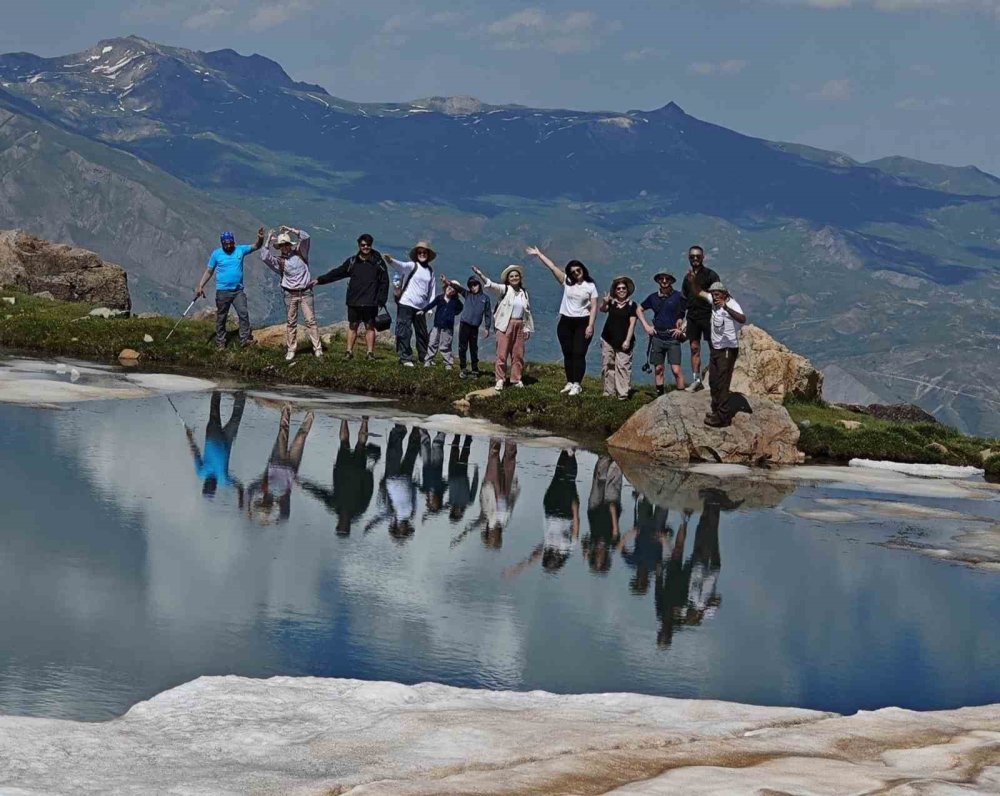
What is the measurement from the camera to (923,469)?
90.2ft

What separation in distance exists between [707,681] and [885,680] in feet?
5.55

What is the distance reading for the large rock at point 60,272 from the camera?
50188 mm

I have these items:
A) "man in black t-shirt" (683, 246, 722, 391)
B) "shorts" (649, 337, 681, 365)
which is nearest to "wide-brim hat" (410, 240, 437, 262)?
"shorts" (649, 337, 681, 365)

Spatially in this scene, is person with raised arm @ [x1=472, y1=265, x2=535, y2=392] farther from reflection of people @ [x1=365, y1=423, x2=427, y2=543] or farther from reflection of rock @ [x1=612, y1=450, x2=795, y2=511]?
reflection of rock @ [x1=612, y1=450, x2=795, y2=511]

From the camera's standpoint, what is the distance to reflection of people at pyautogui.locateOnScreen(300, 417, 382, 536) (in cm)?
1866

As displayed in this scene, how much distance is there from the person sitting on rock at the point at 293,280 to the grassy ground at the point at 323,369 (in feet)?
1.63

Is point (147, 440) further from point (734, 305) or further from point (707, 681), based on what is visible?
point (707, 681)

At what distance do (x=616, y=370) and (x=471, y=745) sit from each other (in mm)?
21755

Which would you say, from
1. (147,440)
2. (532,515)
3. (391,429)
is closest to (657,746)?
(532,515)

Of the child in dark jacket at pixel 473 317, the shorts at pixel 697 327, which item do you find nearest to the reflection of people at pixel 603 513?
the shorts at pixel 697 327

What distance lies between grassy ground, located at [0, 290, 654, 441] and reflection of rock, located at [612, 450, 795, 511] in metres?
3.97

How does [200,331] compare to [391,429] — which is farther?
[200,331]

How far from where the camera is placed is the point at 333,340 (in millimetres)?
40188

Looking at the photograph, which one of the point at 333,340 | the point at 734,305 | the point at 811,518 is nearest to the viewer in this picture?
the point at 811,518
